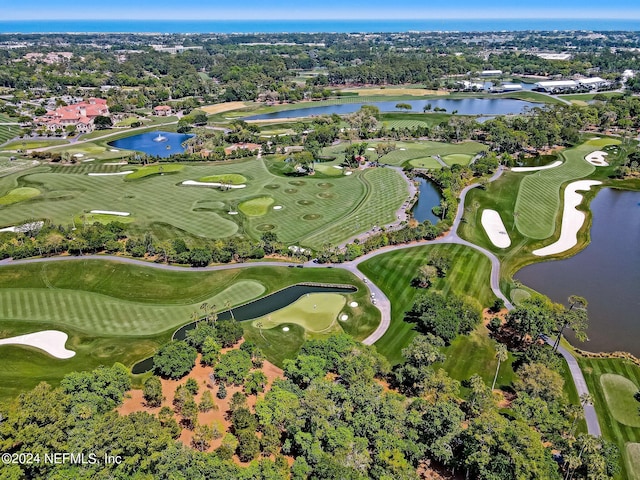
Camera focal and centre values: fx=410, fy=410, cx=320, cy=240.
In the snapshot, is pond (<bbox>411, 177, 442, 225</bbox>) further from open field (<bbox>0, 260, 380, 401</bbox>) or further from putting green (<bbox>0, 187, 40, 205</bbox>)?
putting green (<bbox>0, 187, 40, 205</bbox>)

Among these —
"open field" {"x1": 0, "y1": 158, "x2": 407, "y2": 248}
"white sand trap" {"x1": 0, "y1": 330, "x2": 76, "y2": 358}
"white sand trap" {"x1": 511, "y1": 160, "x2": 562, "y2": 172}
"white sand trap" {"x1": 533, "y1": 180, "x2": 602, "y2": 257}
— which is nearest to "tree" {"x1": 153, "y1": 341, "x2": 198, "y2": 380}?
"white sand trap" {"x1": 0, "y1": 330, "x2": 76, "y2": 358}

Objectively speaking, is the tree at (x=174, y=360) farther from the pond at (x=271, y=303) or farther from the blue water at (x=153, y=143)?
the blue water at (x=153, y=143)

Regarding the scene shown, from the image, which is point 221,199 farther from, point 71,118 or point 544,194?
point 71,118

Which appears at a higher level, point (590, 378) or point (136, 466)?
point (136, 466)

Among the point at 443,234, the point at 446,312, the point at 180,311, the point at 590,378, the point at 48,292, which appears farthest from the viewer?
the point at 443,234

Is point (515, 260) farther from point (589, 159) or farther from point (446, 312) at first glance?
point (589, 159)

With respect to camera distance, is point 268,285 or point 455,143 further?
point 455,143

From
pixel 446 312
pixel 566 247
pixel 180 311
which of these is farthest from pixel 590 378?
pixel 180 311
